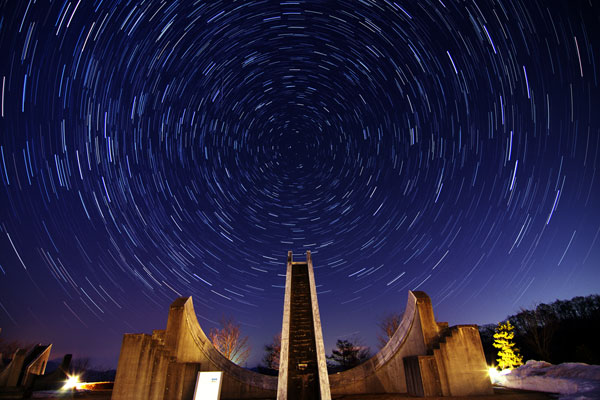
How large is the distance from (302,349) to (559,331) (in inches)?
1993

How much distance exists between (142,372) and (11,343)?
222ft

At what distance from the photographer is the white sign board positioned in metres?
8.70

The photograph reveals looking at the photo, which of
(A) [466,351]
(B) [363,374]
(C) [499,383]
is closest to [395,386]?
(B) [363,374]

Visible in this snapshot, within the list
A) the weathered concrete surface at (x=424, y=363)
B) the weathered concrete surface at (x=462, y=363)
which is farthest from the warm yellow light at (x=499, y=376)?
the weathered concrete surface at (x=424, y=363)

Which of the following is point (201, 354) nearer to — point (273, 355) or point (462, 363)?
point (462, 363)

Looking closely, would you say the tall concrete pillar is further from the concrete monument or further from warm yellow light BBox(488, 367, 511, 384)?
warm yellow light BBox(488, 367, 511, 384)

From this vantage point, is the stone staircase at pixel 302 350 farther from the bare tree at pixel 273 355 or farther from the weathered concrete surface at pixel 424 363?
the bare tree at pixel 273 355

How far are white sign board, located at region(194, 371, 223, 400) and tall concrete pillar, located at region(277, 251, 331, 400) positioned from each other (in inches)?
82.7

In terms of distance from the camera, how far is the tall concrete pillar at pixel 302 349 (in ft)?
27.6

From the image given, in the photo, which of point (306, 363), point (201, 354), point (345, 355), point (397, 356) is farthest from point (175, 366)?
point (345, 355)

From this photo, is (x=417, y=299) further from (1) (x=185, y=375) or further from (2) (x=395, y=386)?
(1) (x=185, y=375)

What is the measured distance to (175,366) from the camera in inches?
422

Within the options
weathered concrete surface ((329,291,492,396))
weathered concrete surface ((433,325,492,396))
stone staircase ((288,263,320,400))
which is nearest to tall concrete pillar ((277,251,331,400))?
stone staircase ((288,263,320,400))

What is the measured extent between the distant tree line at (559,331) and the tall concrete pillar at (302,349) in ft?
95.8
